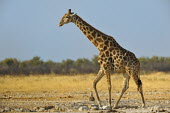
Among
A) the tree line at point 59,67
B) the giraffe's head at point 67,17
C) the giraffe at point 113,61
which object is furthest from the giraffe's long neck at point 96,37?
the tree line at point 59,67

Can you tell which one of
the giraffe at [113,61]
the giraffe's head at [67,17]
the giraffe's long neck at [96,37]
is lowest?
the giraffe at [113,61]

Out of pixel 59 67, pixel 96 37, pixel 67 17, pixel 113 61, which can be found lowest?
pixel 113 61

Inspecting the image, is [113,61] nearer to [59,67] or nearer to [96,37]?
[96,37]

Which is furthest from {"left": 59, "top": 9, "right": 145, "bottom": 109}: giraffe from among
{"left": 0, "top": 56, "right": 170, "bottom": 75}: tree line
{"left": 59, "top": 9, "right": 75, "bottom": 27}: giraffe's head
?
{"left": 0, "top": 56, "right": 170, "bottom": 75}: tree line

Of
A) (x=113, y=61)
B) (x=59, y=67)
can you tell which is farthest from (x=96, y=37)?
(x=59, y=67)

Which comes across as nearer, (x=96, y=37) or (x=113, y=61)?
(x=113, y=61)

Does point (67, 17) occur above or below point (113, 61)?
above

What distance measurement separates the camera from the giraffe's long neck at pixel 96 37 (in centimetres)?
1656

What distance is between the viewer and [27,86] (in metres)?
29.5

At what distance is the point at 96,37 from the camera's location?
16.9 meters

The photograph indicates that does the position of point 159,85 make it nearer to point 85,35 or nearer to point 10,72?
point 85,35

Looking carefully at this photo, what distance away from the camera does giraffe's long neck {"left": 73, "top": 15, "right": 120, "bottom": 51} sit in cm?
1656

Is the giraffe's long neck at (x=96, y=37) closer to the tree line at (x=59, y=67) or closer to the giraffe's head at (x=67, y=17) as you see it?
the giraffe's head at (x=67, y=17)

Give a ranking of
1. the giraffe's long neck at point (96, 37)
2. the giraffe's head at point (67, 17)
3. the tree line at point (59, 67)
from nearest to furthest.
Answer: the giraffe's long neck at point (96, 37), the giraffe's head at point (67, 17), the tree line at point (59, 67)
